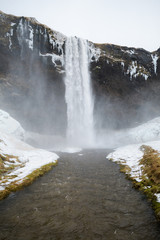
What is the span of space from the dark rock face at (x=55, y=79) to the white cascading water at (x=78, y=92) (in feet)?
8.13

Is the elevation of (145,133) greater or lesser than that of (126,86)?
lesser

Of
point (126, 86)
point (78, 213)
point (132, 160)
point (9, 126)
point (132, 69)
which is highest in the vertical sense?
point (132, 69)

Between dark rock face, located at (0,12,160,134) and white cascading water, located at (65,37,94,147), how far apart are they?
2477 millimetres

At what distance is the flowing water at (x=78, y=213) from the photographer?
19.7 ft

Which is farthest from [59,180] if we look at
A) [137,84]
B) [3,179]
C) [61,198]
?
[137,84]

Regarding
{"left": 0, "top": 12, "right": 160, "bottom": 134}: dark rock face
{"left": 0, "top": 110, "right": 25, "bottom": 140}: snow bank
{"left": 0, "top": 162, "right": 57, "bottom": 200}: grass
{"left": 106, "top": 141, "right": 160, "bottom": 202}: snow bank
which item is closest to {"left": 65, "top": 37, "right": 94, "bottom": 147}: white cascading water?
{"left": 0, "top": 12, "right": 160, "bottom": 134}: dark rock face

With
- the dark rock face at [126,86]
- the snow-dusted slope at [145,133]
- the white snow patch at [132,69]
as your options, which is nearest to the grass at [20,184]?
the snow-dusted slope at [145,133]

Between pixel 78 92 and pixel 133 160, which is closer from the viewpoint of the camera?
pixel 133 160

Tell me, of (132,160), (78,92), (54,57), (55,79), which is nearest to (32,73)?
(55,79)

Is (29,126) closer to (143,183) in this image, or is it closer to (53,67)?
(53,67)

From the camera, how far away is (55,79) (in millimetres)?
49438

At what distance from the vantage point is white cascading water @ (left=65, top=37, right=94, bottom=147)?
163 feet

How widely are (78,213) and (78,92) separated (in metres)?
45.5

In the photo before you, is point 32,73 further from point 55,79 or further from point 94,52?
point 94,52
